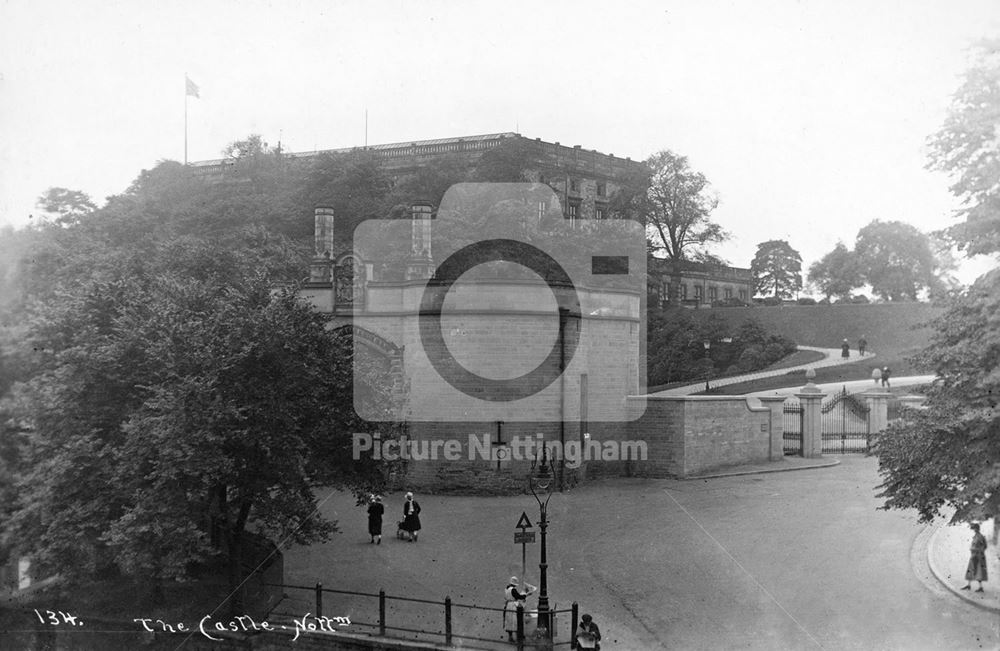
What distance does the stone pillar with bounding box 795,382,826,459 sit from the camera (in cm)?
2683

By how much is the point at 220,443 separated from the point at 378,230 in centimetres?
2840

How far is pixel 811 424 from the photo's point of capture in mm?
26969

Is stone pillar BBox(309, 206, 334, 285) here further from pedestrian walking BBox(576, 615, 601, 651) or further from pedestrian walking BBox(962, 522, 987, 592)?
pedestrian walking BBox(962, 522, 987, 592)

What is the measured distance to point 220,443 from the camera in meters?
12.9

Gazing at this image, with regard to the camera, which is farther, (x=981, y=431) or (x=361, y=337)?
(x=361, y=337)

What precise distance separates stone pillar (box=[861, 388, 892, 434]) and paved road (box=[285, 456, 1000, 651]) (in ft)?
19.4

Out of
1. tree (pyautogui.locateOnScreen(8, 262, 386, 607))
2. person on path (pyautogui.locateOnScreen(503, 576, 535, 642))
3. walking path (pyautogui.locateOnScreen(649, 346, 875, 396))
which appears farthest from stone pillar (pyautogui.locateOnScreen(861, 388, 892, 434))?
tree (pyautogui.locateOnScreen(8, 262, 386, 607))

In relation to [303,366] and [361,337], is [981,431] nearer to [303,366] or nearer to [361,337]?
[303,366]

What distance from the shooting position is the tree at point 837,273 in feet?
160

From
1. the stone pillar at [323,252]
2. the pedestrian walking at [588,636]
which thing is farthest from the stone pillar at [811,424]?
the pedestrian walking at [588,636]

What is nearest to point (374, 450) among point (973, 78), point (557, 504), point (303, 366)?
point (303, 366)

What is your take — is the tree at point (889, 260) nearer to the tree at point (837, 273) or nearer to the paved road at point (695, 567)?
the tree at point (837, 273)

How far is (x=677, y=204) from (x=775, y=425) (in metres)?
21.9
